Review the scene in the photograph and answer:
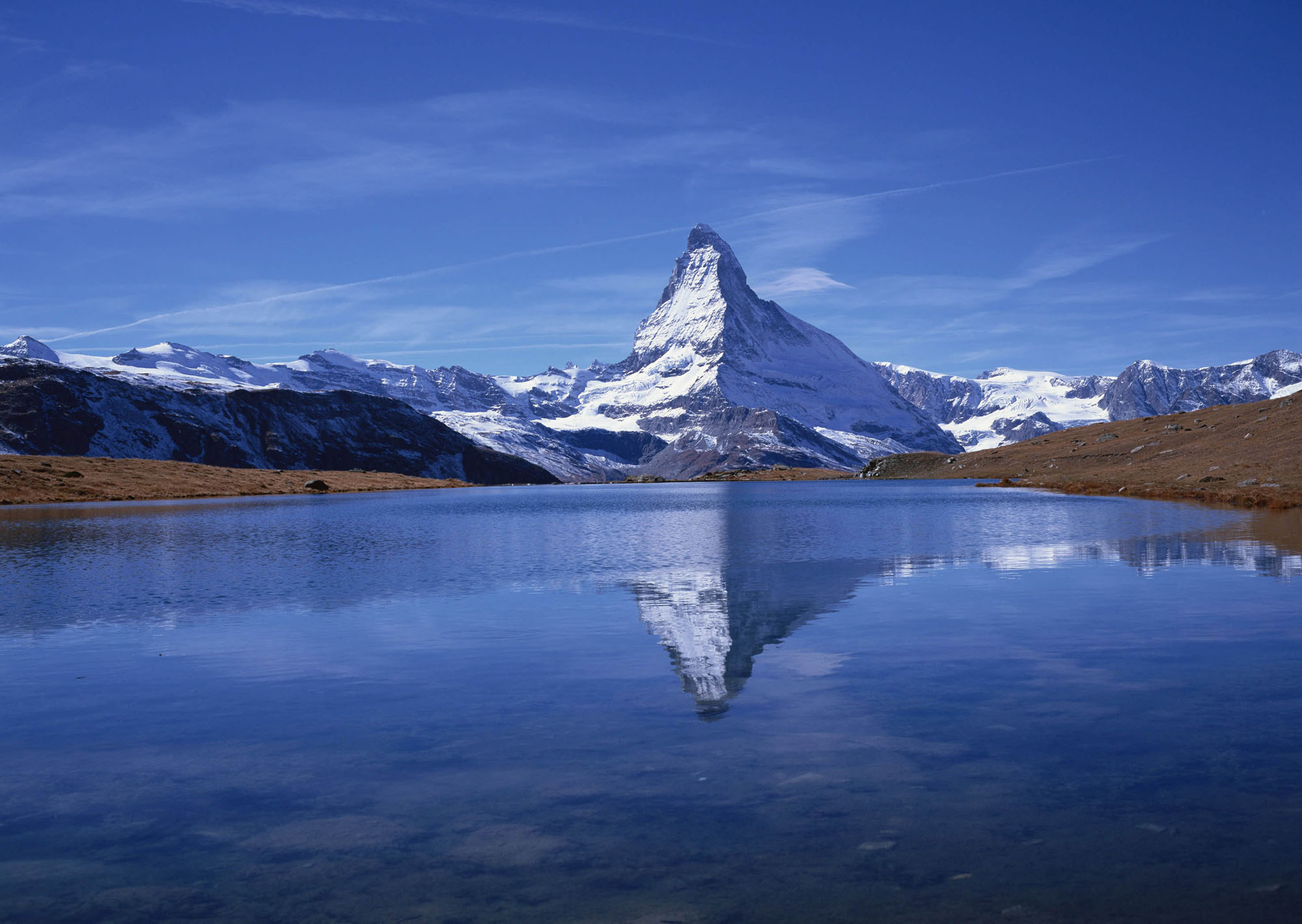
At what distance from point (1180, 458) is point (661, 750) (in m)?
109

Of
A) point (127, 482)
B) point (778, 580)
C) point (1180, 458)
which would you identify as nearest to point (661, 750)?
point (778, 580)

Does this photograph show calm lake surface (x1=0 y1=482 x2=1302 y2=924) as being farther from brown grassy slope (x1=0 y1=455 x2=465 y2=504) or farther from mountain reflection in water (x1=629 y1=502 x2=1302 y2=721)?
brown grassy slope (x1=0 y1=455 x2=465 y2=504)

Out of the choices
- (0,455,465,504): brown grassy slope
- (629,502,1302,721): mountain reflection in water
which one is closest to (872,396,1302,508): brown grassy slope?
(629,502,1302,721): mountain reflection in water

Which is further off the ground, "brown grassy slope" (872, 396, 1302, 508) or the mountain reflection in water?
"brown grassy slope" (872, 396, 1302, 508)

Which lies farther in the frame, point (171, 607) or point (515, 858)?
point (171, 607)

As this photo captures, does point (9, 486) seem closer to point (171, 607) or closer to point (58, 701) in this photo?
point (171, 607)

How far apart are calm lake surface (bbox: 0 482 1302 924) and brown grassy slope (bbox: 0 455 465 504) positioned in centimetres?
9928

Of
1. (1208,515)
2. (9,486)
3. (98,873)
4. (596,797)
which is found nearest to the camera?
(98,873)

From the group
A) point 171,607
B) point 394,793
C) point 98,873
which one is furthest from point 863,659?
point 171,607

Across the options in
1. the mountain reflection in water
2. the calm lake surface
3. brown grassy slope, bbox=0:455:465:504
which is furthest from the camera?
brown grassy slope, bbox=0:455:465:504

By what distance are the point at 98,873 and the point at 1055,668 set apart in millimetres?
16067

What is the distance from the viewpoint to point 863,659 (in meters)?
20.7

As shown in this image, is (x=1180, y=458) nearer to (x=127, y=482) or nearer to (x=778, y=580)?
(x=778, y=580)

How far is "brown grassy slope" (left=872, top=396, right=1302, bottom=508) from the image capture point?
76.5 metres
